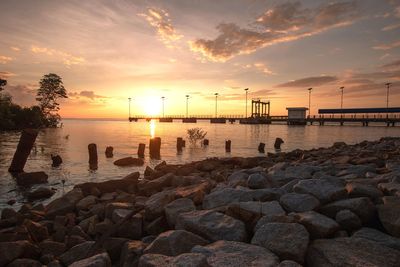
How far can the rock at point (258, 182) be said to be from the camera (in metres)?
5.92

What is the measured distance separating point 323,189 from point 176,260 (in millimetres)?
2897

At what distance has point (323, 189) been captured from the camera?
4852 millimetres

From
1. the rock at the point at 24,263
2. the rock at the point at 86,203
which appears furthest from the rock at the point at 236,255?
the rock at the point at 86,203

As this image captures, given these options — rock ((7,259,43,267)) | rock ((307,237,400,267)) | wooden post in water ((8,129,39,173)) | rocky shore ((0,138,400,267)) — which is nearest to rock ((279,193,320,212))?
rocky shore ((0,138,400,267))

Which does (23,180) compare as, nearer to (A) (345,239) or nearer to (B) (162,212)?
(B) (162,212)

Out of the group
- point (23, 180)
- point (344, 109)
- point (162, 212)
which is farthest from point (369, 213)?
point (344, 109)

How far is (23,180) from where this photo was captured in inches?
504

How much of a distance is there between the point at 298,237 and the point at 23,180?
1296 centimetres

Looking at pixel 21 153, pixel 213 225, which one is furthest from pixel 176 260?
pixel 21 153

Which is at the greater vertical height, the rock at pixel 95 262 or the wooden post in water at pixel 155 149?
the rock at pixel 95 262

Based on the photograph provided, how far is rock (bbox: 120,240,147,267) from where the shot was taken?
4047 millimetres

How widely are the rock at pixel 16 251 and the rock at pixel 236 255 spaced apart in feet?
10.4

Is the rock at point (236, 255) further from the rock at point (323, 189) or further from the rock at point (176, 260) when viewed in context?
the rock at point (323, 189)

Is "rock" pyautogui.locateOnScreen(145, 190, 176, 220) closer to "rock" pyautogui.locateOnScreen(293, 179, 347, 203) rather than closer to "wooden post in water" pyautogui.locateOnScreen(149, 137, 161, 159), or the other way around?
"rock" pyautogui.locateOnScreen(293, 179, 347, 203)
